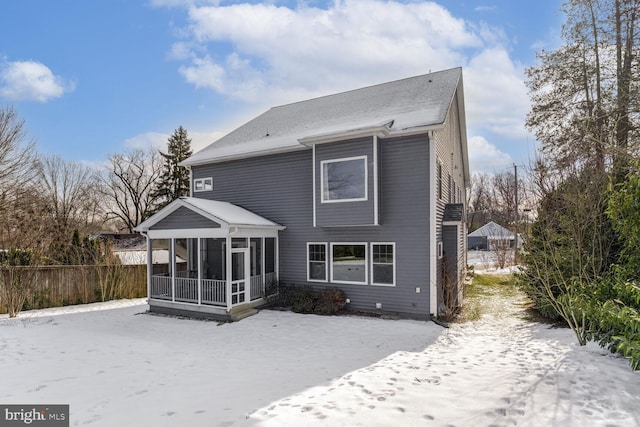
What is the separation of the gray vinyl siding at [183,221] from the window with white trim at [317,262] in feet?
10.8

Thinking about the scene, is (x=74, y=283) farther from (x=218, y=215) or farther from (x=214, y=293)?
(x=218, y=215)

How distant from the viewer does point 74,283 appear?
13578 mm

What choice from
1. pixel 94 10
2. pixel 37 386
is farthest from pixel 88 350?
pixel 94 10

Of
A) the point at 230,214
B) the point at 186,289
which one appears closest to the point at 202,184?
the point at 230,214

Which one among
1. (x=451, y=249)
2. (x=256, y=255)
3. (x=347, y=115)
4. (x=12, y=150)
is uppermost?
(x=347, y=115)

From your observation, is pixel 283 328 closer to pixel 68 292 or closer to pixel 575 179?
pixel 575 179

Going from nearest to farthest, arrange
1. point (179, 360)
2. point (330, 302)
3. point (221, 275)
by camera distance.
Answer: point (179, 360)
point (330, 302)
point (221, 275)

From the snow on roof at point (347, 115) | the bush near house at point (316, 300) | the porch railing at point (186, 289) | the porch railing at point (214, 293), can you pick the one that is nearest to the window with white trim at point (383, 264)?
the bush near house at point (316, 300)

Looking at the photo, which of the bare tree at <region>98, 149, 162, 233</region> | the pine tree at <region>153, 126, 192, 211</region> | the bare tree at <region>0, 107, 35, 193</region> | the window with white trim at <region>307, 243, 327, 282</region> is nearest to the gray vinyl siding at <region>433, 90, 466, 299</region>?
the window with white trim at <region>307, 243, 327, 282</region>

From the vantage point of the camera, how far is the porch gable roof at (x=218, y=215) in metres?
10.4

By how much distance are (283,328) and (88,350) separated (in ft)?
14.9

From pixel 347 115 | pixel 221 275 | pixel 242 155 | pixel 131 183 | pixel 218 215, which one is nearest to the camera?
pixel 218 215

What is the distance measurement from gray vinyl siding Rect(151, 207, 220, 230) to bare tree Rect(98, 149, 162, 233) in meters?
29.1

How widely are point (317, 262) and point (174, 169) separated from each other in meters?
27.4
